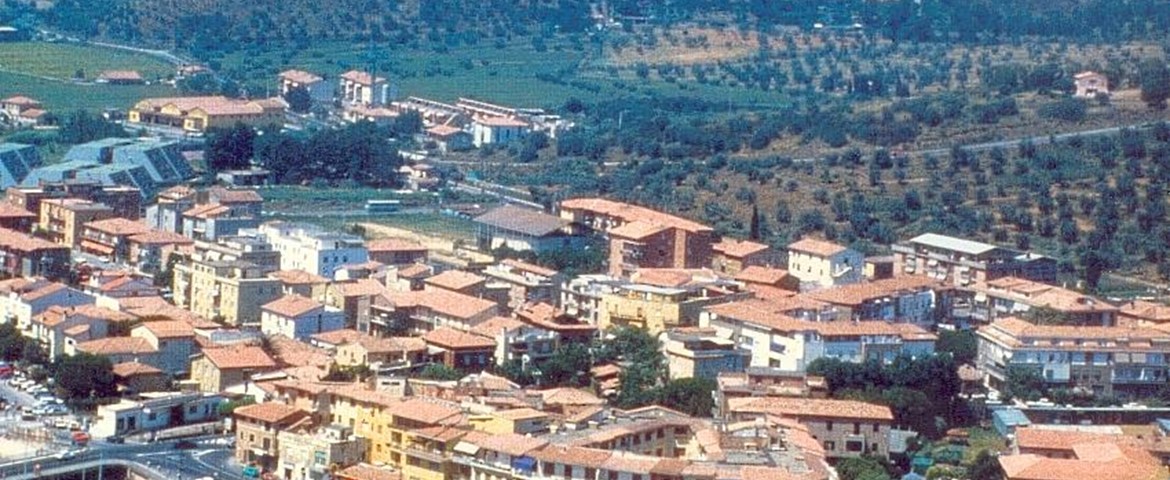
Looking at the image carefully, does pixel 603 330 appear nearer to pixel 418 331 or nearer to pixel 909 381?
pixel 418 331

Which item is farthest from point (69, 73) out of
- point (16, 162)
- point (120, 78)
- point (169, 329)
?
point (169, 329)

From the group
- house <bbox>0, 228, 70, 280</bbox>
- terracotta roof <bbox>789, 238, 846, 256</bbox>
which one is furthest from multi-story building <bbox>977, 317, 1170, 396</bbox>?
house <bbox>0, 228, 70, 280</bbox>

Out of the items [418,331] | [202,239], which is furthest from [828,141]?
[418,331]

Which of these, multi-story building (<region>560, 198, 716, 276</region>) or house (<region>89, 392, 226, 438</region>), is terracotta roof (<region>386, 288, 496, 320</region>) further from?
house (<region>89, 392, 226, 438</region>)

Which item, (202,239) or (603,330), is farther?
(202,239)

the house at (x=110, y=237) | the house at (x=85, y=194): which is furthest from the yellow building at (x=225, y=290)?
the house at (x=85, y=194)

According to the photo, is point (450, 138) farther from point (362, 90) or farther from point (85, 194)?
point (85, 194)

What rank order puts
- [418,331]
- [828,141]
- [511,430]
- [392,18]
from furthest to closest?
[392,18] → [828,141] → [418,331] → [511,430]
